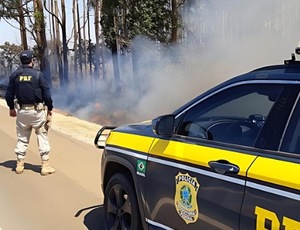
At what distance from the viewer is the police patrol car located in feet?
7.87

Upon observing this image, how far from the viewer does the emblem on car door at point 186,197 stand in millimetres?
2895

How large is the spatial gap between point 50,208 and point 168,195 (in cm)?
248

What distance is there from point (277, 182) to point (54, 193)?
13.2 ft

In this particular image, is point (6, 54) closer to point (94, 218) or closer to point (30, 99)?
point (30, 99)

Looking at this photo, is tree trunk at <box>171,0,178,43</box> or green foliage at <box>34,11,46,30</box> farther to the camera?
green foliage at <box>34,11,46,30</box>

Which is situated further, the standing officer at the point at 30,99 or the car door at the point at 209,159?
the standing officer at the point at 30,99

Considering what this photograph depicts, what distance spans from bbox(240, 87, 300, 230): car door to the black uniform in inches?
180

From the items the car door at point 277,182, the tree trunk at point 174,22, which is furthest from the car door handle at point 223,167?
the tree trunk at point 174,22

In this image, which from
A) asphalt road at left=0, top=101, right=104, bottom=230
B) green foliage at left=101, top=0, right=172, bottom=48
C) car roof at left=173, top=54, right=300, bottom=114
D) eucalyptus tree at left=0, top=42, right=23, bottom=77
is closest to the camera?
car roof at left=173, top=54, right=300, bottom=114

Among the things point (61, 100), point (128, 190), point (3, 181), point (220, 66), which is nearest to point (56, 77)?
point (61, 100)

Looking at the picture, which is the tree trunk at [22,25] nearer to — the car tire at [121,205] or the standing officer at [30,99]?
the standing officer at [30,99]

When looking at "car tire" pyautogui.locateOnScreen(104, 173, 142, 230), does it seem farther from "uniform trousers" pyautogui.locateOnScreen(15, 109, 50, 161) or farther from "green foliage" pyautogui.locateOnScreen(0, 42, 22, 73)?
"green foliage" pyautogui.locateOnScreen(0, 42, 22, 73)

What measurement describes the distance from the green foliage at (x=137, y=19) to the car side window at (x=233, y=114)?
18.0 meters

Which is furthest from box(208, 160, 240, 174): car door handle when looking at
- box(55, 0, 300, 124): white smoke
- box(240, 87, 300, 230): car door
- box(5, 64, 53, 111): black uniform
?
box(55, 0, 300, 124): white smoke
